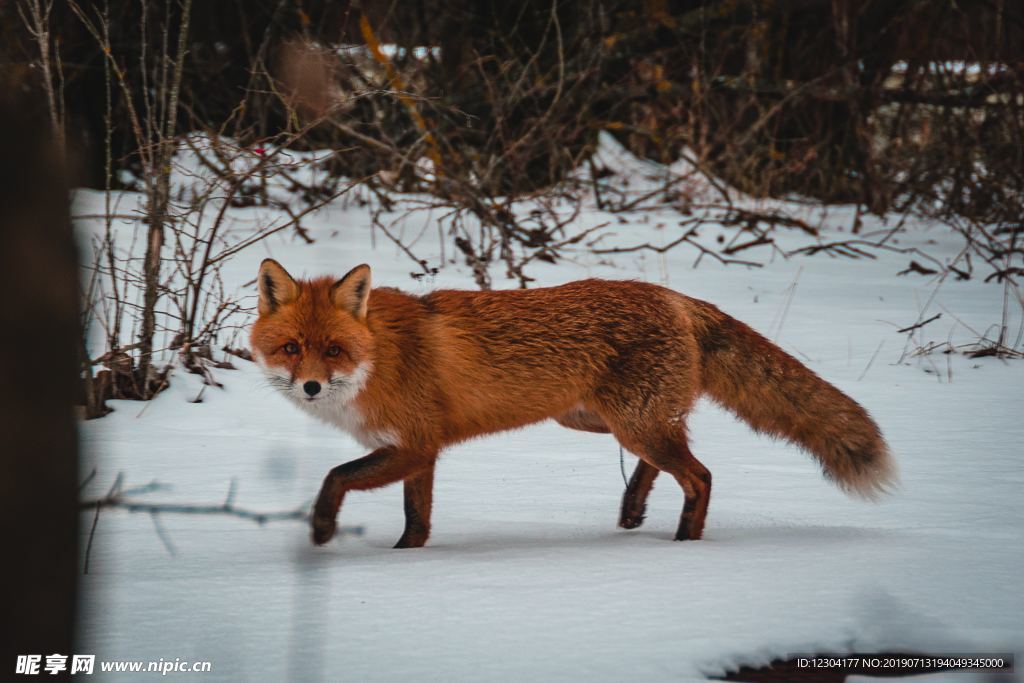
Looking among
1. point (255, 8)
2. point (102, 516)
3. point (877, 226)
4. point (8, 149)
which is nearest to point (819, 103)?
point (877, 226)

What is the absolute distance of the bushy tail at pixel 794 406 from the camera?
3.96 meters

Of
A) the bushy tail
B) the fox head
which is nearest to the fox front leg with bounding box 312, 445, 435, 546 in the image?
the fox head

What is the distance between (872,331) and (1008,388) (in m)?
1.73

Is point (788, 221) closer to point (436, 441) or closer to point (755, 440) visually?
point (755, 440)

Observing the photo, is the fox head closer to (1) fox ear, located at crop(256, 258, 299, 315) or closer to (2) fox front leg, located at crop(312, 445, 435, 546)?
(1) fox ear, located at crop(256, 258, 299, 315)

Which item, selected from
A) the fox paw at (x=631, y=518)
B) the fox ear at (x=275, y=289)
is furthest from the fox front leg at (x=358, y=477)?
the fox paw at (x=631, y=518)

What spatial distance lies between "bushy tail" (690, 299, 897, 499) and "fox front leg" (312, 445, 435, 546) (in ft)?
4.32

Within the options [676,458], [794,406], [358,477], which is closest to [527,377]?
[676,458]

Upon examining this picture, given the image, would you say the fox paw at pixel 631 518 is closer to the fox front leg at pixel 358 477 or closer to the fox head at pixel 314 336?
the fox front leg at pixel 358 477

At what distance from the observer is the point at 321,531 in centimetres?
361

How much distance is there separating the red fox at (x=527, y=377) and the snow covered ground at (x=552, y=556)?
0.29 meters

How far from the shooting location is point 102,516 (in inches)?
145

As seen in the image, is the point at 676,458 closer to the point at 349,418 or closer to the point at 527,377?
the point at 527,377

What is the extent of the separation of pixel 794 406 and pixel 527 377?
1.12m
